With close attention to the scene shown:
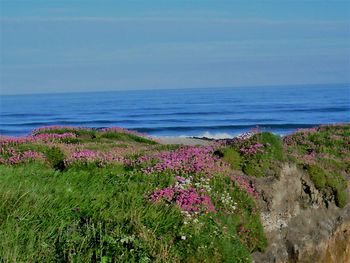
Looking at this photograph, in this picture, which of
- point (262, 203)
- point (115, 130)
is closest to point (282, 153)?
point (262, 203)

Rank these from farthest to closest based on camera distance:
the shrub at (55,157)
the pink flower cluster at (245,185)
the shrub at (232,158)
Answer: the shrub at (55,157) < the shrub at (232,158) < the pink flower cluster at (245,185)

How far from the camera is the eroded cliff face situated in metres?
14.5

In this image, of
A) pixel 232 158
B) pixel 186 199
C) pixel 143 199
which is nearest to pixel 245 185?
pixel 232 158

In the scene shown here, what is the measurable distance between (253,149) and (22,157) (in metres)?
6.92

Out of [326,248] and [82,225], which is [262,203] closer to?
[326,248]

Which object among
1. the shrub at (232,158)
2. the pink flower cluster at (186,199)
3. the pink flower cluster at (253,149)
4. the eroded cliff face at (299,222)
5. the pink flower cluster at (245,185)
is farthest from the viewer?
the pink flower cluster at (253,149)

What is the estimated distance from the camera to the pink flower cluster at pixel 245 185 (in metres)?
14.6

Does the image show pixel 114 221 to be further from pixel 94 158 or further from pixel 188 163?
pixel 94 158

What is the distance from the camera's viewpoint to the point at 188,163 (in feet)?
50.6

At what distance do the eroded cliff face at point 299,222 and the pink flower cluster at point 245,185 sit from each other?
0.21 meters

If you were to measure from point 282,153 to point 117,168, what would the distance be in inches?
194

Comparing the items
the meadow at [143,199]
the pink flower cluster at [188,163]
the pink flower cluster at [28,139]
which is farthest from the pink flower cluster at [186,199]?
the pink flower cluster at [28,139]

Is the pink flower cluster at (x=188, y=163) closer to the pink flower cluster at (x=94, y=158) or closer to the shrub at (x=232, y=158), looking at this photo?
the shrub at (x=232, y=158)

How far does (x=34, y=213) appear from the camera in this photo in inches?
443
